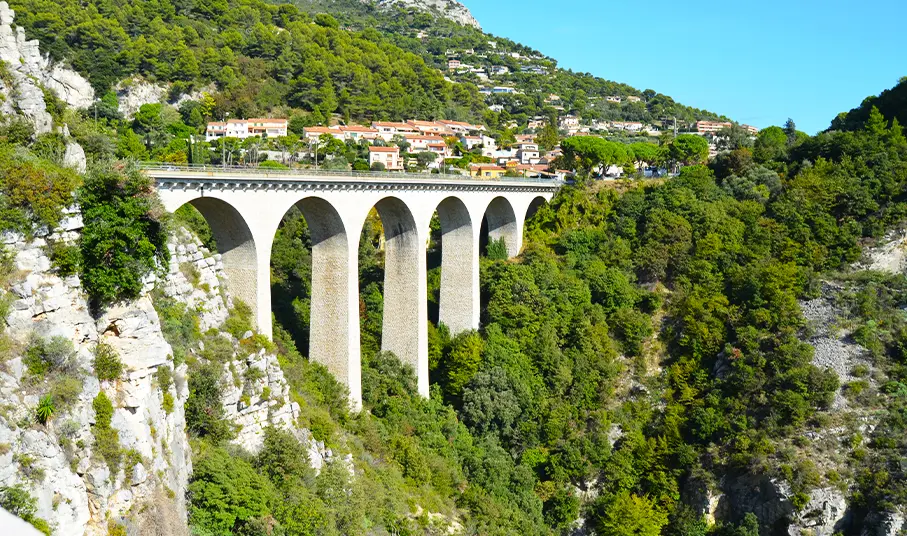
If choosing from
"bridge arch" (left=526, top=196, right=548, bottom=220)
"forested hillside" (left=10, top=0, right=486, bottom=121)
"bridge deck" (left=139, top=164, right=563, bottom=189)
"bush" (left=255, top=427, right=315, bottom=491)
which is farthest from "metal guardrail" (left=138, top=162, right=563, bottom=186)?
"forested hillside" (left=10, top=0, right=486, bottom=121)

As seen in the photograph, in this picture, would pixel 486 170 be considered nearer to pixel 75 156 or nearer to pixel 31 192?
pixel 75 156

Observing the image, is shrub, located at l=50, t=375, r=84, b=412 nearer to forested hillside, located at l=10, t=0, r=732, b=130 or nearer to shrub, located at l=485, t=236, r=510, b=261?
shrub, located at l=485, t=236, r=510, b=261

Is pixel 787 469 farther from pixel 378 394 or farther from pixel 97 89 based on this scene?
pixel 97 89

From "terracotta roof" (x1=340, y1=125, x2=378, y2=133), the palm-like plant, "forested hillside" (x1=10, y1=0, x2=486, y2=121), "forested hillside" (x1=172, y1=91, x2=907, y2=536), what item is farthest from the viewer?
"terracotta roof" (x1=340, y1=125, x2=378, y2=133)

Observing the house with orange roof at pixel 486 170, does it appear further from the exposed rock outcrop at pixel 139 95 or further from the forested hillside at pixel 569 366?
the exposed rock outcrop at pixel 139 95

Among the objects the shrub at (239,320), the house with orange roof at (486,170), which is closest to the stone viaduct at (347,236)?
the shrub at (239,320)

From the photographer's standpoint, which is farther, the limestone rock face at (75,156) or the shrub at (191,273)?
the shrub at (191,273)

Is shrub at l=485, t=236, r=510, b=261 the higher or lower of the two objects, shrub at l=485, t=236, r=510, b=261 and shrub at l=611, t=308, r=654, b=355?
the higher
